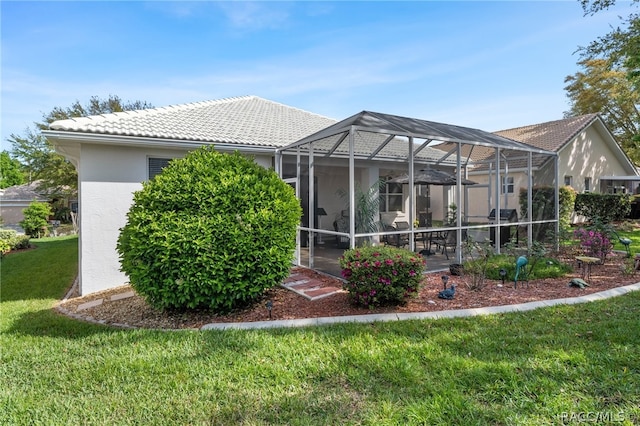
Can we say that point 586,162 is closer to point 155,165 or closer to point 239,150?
point 239,150

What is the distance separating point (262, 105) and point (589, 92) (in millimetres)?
28908

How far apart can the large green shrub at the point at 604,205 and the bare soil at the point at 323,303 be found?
40.8 ft

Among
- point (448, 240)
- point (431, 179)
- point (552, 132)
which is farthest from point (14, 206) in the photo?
point (552, 132)

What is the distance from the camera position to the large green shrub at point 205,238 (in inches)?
196

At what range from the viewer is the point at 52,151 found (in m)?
22.8

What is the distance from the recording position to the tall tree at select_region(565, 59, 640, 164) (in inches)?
1041

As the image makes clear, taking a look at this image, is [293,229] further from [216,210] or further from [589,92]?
[589,92]

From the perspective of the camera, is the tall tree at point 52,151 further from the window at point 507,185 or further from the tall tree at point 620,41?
the tall tree at point 620,41

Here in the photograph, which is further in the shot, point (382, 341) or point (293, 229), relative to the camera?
point (293, 229)

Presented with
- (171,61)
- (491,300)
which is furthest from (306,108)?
(491,300)

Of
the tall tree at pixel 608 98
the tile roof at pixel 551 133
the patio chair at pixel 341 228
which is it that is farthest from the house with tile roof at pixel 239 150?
the tall tree at pixel 608 98

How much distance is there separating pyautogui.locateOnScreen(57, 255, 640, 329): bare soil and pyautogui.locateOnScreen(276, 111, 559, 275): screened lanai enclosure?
1419 millimetres

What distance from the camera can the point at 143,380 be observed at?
3.32 meters

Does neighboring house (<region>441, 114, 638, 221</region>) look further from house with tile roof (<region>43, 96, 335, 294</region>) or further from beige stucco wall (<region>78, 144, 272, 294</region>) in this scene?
beige stucco wall (<region>78, 144, 272, 294</region>)
